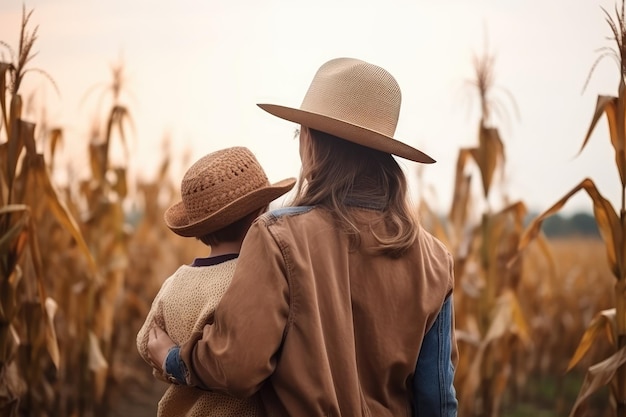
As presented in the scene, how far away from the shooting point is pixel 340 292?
5.58ft

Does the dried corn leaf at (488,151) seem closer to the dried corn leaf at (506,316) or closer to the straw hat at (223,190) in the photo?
the dried corn leaf at (506,316)

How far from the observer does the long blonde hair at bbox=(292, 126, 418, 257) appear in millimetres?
1730

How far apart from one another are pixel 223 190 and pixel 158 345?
1.22ft

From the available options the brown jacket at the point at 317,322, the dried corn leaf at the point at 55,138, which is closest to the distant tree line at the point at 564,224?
the dried corn leaf at the point at 55,138

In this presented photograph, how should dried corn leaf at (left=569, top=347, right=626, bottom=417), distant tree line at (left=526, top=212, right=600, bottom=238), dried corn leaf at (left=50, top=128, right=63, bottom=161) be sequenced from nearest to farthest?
dried corn leaf at (left=569, top=347, right=626, bottom=417)
dried corn leaf at (left=50, top=128, right=63, bottom=161)
distant tree line at (left=526, top=212, right=600, bottom=238)

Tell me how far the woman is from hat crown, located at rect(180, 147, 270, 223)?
16 cm

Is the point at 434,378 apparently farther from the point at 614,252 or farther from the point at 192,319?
the point at 614,252

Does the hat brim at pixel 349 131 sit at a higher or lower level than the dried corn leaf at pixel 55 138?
higher

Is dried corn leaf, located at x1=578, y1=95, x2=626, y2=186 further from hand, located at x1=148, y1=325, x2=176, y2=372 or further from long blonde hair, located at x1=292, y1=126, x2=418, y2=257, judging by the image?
hand, located at x1=148, y1=325, x2=176, y2=372

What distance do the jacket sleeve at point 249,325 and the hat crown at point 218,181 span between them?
0.78ft

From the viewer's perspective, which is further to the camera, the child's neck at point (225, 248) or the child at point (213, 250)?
the child's neck at point (225, 248)

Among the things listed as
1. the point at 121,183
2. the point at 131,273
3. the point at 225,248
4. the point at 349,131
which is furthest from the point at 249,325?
the point at 131,273

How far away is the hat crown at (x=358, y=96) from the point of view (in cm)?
184

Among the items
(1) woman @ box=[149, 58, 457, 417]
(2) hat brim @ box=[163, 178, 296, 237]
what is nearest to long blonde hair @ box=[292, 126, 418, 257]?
(1) woman @ box=[149, 58, 457, 417]
